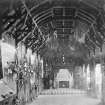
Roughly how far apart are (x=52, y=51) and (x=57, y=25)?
8.62 feet

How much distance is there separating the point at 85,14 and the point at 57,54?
5.05 meters

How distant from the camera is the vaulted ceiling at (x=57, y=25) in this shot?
854cm

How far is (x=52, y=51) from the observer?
14.7 meters

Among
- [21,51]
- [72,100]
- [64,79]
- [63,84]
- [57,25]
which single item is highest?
[57,25]

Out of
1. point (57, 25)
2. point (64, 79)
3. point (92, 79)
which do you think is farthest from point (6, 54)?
point (64, 79)

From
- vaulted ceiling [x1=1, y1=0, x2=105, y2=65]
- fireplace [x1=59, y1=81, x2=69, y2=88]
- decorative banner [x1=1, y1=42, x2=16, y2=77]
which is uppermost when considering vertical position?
vaulted ceiling [x1=1, y1=0, x2=105, y2=65]

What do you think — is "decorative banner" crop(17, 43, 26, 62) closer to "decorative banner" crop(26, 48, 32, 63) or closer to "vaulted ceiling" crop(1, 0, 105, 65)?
"vaulted ceiling" crop(1, 0, 105, 65)

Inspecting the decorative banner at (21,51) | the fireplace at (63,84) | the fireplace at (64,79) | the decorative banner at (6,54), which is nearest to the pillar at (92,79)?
the fireplace at (64,79)

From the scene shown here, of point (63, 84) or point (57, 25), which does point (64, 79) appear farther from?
point (57, 25)

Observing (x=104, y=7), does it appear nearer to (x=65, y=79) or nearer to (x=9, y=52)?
(x=9, y=52)

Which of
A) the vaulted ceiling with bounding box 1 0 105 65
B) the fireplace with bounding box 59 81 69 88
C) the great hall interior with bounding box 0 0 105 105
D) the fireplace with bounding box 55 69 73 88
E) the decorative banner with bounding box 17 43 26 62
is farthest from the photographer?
the fireplace with bounding box 59 81 69 88

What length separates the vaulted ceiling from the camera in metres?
8.54

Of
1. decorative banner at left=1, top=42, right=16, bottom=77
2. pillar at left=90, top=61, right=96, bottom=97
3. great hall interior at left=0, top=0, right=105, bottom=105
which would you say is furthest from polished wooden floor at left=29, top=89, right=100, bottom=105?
decorative banner at left=1, top=42, right=16, bottom=77

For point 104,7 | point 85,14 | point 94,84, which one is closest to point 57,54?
point 94,84
